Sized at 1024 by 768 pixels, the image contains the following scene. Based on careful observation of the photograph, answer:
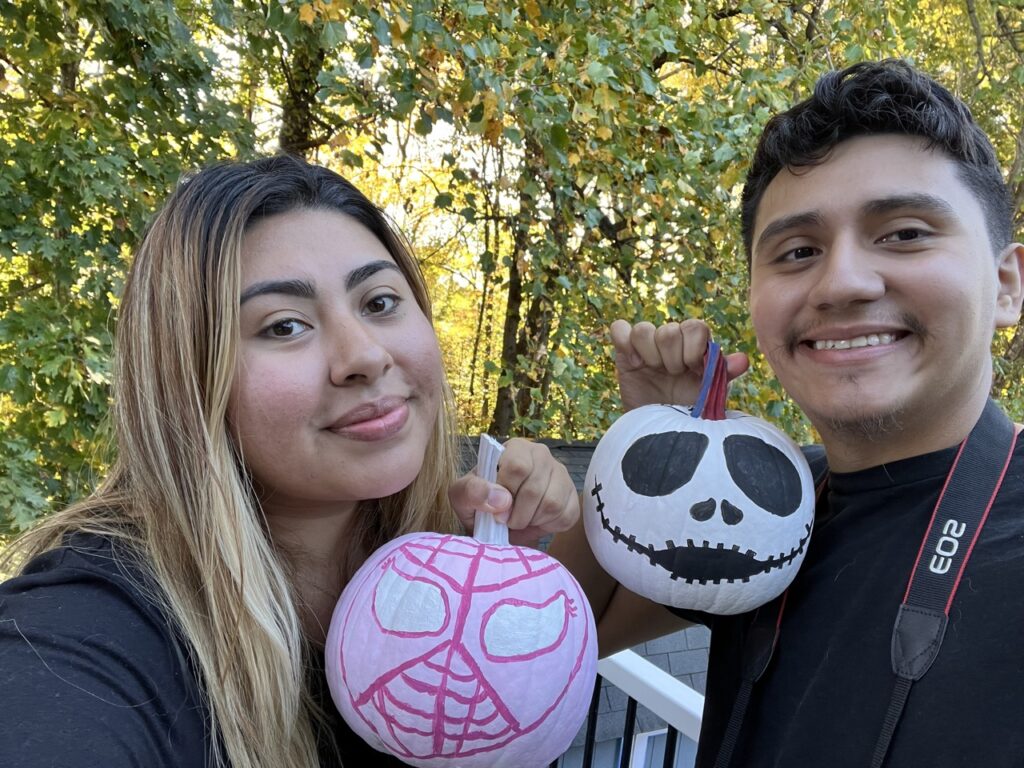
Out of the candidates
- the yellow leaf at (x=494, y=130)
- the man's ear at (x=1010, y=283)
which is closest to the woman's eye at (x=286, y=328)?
the man's ear at (x=1010, y=283)

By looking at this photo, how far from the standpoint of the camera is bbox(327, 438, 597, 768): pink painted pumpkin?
3.34ft

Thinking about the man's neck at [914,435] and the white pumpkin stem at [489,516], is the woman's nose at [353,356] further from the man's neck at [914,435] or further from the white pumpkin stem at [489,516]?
the man's neck at [914,435]

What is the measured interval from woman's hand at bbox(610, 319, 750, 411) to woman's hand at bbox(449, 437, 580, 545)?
1.08ft

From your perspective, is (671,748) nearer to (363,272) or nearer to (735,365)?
(735,365)

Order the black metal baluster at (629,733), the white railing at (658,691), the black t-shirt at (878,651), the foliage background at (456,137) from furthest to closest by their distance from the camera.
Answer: the foliage background at (456,137), the black metal baluster at (629,733), the white railing at (658,691), the black t-shirt at (878,651)

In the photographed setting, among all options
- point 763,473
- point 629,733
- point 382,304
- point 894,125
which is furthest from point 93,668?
point 629,733

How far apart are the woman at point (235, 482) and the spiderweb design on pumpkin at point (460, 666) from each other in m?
0.17

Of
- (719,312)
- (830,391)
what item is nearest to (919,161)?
(830,391)

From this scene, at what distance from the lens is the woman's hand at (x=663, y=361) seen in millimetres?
1463

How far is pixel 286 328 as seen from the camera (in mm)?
1265

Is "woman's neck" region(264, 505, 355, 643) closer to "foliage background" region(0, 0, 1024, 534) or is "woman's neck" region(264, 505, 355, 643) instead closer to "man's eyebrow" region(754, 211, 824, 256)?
"man's eyebrow" region(754, 211, 824, 256)

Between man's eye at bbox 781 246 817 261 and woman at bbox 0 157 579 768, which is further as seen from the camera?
man's eye at bbox 781 246 817 261

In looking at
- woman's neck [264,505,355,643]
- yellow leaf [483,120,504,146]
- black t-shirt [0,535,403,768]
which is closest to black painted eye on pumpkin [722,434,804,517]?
woman's neck [264,505,355,643]

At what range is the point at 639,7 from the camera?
4.00 m
